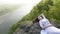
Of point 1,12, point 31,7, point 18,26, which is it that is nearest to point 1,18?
point 1,12

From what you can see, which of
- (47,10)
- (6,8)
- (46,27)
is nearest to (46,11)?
(47,10)

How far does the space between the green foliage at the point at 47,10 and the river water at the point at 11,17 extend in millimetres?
42

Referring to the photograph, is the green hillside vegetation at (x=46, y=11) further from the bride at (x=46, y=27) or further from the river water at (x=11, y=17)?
the bride at (x=46, y=27)

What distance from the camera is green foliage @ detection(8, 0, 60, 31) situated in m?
1.67

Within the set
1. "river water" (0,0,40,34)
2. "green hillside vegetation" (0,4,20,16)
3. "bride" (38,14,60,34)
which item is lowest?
"bride" (38,14,60,34)

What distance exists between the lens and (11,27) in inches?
66.6

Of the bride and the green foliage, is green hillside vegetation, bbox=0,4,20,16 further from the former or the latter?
the bride

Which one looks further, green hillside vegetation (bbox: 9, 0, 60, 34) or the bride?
green hillside vegetation (bbox: 9, 0, 60, 34)

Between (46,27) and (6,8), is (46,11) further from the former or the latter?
(6,8)

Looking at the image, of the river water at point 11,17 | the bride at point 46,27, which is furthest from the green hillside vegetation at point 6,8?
the bride at point 46,27

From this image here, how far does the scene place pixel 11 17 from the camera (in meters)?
1.69

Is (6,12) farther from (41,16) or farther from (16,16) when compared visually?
(41,16)

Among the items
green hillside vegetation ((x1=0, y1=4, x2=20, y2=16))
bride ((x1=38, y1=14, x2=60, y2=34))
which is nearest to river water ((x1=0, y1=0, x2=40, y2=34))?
green hillside vegetation ((x1=0, y1=4, x2=20, y2=16))

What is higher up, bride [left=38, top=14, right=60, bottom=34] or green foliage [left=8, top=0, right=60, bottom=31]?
green foliage [left=8, top=0, right=60, bottom=31]
